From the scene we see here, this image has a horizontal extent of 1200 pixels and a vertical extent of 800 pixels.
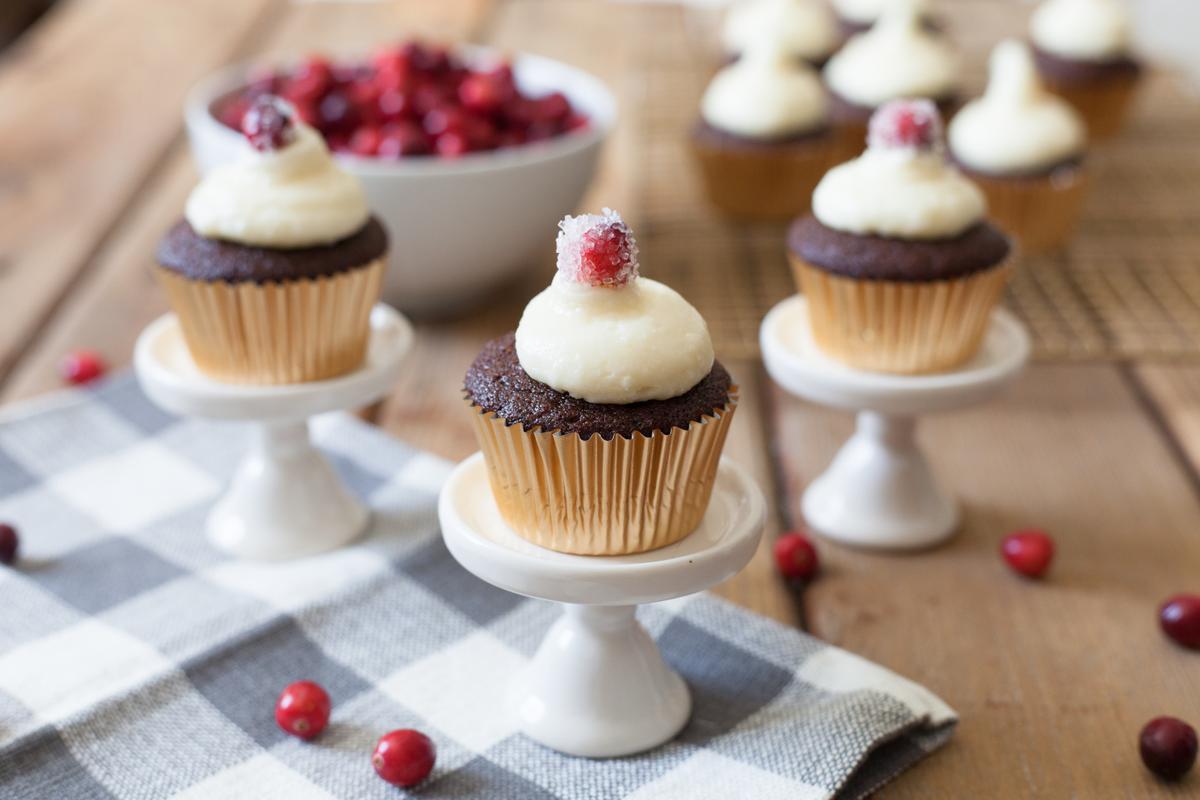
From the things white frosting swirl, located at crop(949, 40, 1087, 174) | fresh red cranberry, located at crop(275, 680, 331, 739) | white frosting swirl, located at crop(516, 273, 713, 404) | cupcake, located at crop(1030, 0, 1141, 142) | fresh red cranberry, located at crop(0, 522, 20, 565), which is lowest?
cupcake, located at crop(1030, 0, 1141, 142)

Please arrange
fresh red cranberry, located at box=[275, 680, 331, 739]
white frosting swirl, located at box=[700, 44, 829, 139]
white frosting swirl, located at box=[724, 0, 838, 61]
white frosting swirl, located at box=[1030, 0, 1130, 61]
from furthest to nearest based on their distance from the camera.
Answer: white frosting swirl, located at box=[1030, 0, 1130, 61], white frosting swirl, located at box=[724, 0, 838, 61], white frosting swirl, located at box=[700, 44, 829, 139], fresh red cranberry, located at box=[275, 680, 331, 739]

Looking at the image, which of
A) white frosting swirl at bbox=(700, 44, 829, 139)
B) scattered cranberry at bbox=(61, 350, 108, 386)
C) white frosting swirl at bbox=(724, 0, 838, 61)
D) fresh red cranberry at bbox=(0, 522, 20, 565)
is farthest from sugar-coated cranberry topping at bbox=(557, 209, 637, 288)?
white frosting swirl at bbox=(724, 0, 838, 61)

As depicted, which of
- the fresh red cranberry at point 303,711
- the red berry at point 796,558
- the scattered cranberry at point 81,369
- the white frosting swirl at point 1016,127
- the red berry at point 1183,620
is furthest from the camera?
the white frosting swirl at point 1016,127

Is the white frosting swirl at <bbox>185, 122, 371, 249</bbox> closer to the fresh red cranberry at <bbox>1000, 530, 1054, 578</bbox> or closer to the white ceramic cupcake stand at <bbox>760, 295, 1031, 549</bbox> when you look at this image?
the white ceramic cupcake stand at <bbox>760, 295, 1031, 549</bbox>

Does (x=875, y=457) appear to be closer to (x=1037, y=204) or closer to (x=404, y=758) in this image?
(x=404, y=758)

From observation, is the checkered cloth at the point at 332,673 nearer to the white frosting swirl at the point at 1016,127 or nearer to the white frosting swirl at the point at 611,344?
the white frosting swirl at the point at 611,344

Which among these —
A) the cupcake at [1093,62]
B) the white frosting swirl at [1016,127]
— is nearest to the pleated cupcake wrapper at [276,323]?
the white frosting swirl at [1016,127]
